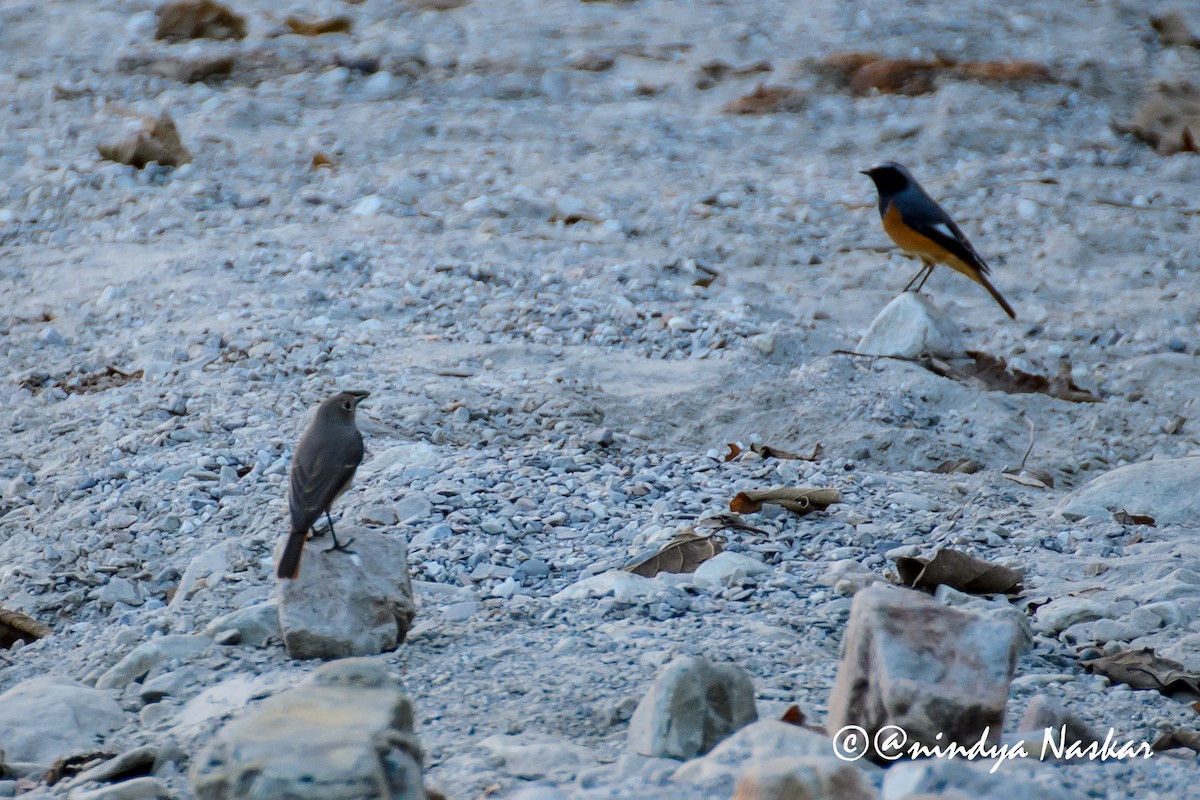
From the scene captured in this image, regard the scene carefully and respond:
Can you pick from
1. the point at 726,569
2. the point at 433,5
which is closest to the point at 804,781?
the point at 726,569

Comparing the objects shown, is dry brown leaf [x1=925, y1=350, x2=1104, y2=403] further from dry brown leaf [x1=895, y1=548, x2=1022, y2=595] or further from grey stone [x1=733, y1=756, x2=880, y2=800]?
grey stone [x1=733, y1=756, x2=880, y2=800]

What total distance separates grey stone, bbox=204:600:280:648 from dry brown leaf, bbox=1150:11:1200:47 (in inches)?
419

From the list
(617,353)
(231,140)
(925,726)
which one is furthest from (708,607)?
(231,140)

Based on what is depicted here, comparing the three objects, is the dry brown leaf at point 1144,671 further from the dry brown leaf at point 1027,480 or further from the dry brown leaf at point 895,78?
the dry brown leaf at point 895,78

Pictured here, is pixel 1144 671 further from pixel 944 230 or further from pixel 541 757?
pixel 944 230

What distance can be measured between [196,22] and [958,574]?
9.30 m

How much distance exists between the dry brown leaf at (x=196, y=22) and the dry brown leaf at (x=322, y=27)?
0.41 metres

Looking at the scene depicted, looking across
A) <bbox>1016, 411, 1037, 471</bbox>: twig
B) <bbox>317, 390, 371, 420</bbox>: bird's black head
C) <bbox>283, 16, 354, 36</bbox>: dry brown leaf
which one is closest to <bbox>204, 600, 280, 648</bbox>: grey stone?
<bbox>317, 390, 371, 420</bbox>: bird's black head

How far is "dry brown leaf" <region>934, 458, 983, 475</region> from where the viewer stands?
5.17m

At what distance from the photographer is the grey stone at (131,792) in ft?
8.50

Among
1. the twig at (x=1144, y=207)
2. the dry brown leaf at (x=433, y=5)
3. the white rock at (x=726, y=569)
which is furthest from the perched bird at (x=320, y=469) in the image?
the dry brown leaf at (x=433, y=5)

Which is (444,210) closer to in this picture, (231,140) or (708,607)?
(231,140)

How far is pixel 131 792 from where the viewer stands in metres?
2.62

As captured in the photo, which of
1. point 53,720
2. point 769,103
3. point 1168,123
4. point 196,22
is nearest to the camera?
point 53,720
